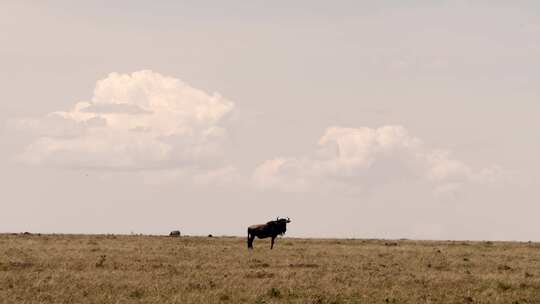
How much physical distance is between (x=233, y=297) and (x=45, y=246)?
921 inches

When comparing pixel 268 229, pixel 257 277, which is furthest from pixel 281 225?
pixel 257 277

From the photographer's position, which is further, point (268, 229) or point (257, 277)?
point (268, 229)

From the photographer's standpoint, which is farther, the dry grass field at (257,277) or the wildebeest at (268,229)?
the wildebeest at (268,229)

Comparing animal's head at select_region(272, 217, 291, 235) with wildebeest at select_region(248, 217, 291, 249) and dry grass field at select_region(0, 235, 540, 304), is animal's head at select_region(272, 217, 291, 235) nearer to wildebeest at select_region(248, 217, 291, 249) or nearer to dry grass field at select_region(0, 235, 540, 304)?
wildebeest at select_region(248, 217, 291, 249)

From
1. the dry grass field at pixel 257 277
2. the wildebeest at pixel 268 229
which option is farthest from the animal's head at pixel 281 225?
the dry grass field at pixel 257 277

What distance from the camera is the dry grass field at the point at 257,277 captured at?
22297 mm

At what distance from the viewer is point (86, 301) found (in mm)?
21078

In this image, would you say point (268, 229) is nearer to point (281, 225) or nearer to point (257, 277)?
point (281, 225)

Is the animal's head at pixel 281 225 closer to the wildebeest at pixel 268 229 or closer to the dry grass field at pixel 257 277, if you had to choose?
the wildebeest at pixel 268 229

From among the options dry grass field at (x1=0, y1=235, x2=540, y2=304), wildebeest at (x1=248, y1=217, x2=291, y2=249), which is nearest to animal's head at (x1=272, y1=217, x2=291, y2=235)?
wildebeest at (x1=248, y1=217, x2=291, y2=249)

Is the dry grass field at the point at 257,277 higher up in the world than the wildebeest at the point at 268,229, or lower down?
lower down

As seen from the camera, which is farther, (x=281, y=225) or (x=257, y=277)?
(x=281, y=225)

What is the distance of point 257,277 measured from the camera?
27.5m

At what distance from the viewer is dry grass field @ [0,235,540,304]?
878 inches
